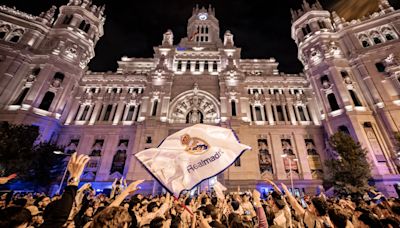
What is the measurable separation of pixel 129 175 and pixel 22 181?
41.1ft

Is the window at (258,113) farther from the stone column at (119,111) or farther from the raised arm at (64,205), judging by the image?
the raised arm at (64,205)

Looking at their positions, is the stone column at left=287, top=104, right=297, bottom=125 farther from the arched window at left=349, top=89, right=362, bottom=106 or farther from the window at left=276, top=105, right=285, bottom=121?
the arched window at left=349, top=89, right=362, bottom=106

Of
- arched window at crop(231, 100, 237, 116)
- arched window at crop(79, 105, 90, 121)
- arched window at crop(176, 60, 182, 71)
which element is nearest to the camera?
arched window at crop(231, 100, 237, 116)

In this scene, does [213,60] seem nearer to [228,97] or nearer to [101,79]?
[228,97]

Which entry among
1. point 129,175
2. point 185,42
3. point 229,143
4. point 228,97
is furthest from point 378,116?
point 185,42

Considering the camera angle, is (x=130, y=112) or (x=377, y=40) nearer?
(x=377, y=40)

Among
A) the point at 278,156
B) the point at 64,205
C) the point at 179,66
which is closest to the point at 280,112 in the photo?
the point at 278,156

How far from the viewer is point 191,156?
23.8 ft

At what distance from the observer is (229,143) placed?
7465mm

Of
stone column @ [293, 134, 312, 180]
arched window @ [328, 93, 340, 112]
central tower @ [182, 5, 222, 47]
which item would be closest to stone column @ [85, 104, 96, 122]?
central tower @ [182, 5, 222, 47]

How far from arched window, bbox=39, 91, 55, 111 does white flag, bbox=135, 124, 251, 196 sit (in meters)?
33.7

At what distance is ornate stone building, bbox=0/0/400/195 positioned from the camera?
2900 cm

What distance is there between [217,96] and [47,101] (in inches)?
1143

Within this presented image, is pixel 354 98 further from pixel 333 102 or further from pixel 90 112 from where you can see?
pixel 90 112
